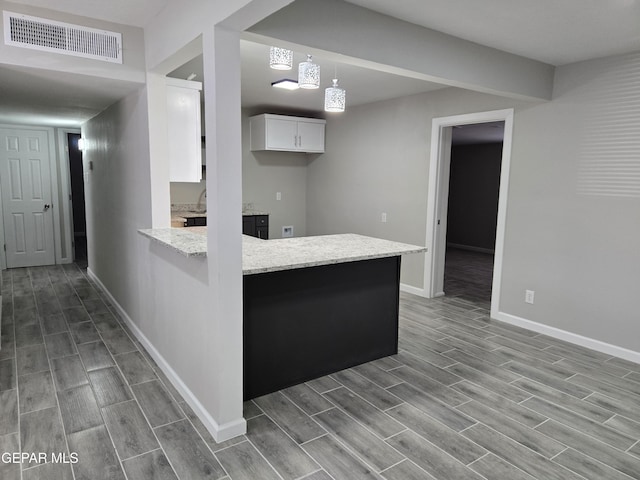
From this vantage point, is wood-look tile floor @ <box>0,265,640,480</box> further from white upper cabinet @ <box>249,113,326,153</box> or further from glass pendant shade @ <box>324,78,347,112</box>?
white upper cabinet @ <box>249,113,326,153</box>

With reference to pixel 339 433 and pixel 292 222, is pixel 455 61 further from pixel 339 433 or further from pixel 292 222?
pixel 292 222

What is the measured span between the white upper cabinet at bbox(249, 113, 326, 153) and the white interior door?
3167 millimetres

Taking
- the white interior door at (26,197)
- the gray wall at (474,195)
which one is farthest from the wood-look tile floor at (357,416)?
the gray wall at (474,195)

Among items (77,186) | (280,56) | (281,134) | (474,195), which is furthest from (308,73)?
(77,186)

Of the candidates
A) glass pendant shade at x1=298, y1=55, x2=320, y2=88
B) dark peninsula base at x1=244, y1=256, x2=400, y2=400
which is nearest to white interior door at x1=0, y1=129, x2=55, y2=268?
glass pendant shade at x1=298, y1=55, x2=320, y2=88

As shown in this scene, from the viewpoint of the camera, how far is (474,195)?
346 inches

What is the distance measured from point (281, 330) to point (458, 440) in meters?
1.23

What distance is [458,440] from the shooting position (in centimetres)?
228

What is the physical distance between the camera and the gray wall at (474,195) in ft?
27.6

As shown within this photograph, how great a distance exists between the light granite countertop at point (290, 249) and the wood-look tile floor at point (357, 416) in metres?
0.90

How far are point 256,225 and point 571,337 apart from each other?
399 cm

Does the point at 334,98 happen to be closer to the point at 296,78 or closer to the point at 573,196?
the point at 296,78

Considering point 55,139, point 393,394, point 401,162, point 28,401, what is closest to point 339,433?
point 393,394

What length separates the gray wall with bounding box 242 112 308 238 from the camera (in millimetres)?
6172
